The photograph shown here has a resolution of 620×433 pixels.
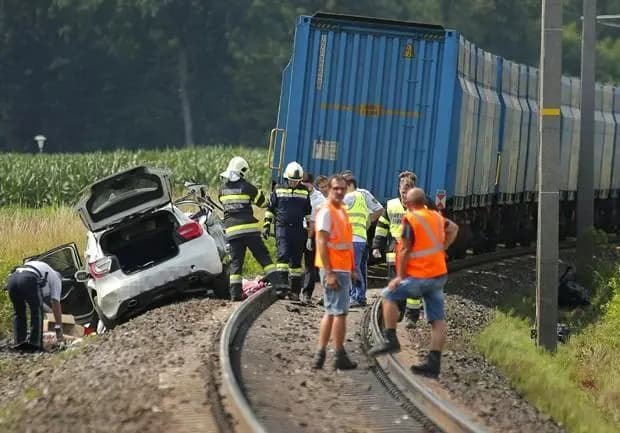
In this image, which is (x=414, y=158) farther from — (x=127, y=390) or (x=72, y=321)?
(x=127, y=390)

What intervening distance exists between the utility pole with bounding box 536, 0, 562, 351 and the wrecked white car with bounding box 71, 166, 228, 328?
3892mm

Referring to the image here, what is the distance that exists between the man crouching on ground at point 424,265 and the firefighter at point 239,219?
4845 millimetres

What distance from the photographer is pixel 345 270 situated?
12.2 metres

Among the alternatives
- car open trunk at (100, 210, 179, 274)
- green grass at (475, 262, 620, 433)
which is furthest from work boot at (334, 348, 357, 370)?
car open trunk at (100, 210, 179, 274)

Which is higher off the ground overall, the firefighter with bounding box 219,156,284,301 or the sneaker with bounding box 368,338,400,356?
the firefighter with bounding box 219,156,284,301

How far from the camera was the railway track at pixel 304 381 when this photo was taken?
10031mm

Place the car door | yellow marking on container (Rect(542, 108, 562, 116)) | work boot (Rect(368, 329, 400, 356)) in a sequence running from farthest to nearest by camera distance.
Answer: the car door, yellow marking on container (Rect(542, 108, 562, 116)), work boot (Rect(368, 329, 400, 356))

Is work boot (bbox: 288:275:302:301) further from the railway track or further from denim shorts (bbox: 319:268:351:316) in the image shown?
denim shorts (bbox: 319:268:351:316)

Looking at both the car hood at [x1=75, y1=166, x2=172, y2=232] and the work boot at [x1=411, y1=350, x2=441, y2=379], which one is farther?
the car hood at [x1=75, y1=166, x2=172, y2=232]

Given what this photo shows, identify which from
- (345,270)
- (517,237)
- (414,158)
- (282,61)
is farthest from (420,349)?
(282,61)

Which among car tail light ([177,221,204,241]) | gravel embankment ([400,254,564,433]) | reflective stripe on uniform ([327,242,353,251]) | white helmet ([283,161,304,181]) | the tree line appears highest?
the tree line

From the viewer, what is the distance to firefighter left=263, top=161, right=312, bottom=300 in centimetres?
1695

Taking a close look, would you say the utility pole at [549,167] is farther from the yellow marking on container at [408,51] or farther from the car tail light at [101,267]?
the car tail light at [101,267]

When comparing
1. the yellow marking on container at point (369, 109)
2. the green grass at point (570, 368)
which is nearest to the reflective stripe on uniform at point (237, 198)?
the green grass at point (570, 368)
